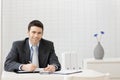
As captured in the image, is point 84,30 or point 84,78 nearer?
point 84,78

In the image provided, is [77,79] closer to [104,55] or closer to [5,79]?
[5,79]

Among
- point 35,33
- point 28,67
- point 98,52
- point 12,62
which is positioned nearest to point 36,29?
point 35,33

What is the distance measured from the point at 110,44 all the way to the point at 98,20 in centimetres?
47

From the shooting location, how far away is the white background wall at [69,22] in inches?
207

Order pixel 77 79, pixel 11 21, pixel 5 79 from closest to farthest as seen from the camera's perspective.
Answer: pixel 77 79 < pixel 5 79 < pixel 11 21

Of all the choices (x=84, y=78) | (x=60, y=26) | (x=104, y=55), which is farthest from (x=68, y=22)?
(x=84, y=78)

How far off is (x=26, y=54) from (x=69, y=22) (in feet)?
6.91

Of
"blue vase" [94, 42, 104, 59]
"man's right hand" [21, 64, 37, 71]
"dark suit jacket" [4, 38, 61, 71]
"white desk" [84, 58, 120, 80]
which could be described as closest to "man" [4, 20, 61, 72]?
"dark suit jacket" [4, 38, 61, 71]

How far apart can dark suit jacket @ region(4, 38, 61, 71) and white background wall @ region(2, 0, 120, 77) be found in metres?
1.81

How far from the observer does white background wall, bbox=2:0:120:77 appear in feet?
17.3

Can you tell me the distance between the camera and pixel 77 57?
207 inches

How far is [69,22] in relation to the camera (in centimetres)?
536

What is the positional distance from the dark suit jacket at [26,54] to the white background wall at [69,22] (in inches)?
71.1

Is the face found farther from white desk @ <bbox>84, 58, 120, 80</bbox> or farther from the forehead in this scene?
white desk @ <bbox>84, 58, 120, 80</bbox>
